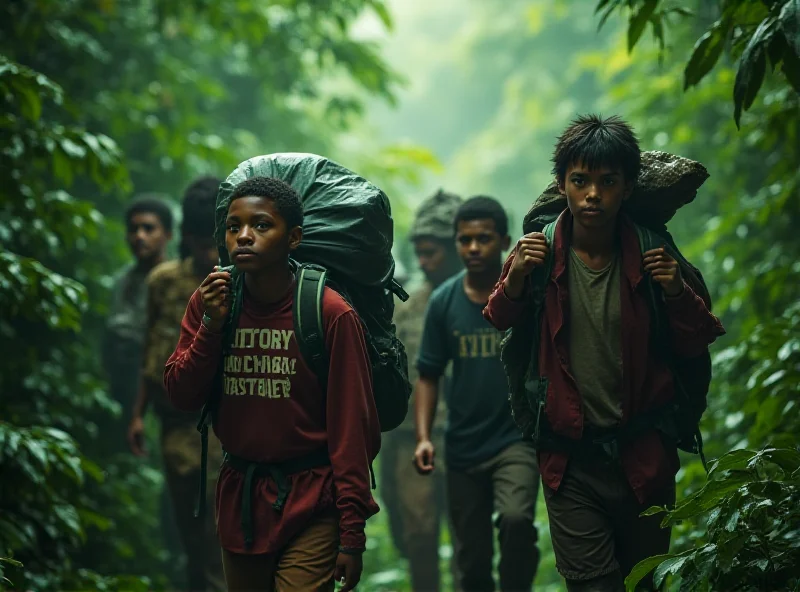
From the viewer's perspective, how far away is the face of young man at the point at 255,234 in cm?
444

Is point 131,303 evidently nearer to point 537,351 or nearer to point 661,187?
point 537,351

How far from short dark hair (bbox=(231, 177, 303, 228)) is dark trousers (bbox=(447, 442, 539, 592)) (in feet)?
8.07

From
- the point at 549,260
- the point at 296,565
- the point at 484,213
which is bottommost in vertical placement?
the point at 296,565

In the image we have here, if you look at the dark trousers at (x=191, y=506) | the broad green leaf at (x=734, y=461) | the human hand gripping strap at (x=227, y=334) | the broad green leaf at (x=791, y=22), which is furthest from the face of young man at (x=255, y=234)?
the dark trousers at (x=191, y=506)

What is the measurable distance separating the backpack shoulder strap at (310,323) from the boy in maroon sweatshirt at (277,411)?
1.6 inches

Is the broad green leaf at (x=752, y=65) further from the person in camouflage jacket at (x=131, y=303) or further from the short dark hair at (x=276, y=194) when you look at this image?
the person in camouflage jacket at (x=131, y=303)

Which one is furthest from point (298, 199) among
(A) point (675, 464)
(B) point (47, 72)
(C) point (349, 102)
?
(C) point (349, 102)

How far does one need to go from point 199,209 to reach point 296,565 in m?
3.81

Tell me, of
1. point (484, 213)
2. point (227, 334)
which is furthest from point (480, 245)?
point (227, 334)

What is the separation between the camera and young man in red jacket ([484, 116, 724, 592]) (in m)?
4.69

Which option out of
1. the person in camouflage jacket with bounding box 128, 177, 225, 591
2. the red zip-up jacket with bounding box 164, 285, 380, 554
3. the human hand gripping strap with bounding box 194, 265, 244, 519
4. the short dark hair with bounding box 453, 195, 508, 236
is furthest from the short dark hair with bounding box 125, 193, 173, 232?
the red zip-up jacket with bounding box 164, 285, 380, 554

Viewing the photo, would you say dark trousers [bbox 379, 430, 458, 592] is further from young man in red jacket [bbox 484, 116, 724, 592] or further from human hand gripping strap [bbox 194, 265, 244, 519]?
human hand gripping strap [bbox 194, 265, 244, 519]

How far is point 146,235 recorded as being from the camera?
9.46m

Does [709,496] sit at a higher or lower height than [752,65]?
lower
